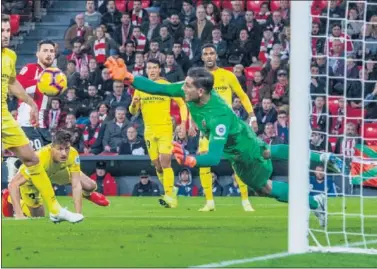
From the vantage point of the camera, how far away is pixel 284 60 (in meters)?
22.8

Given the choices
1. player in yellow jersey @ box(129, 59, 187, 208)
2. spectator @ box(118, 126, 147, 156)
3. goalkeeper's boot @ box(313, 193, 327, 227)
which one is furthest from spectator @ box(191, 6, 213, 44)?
goalkeeper's boot @ box(313, 193, 327, 227)

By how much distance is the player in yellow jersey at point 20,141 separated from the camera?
1180 cm

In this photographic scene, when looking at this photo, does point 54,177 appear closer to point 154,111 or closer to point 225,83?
point 225,83

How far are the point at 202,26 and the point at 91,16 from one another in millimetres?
2791

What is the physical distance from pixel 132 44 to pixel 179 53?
3.25 feet

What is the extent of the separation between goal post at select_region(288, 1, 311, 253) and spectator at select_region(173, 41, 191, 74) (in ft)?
43.7

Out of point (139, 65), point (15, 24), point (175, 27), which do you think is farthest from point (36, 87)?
point (15, 24)

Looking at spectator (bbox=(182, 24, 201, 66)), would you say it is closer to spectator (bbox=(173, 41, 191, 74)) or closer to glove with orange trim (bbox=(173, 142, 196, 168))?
spectator (bbox=(173, 41, 191, 74))

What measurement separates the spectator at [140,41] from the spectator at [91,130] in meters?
2.19

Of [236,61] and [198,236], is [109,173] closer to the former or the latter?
[236,61]

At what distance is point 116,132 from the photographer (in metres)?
21.5

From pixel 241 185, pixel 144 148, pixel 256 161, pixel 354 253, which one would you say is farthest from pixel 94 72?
pixel 354 253

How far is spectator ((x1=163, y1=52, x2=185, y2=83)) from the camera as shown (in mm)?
22438

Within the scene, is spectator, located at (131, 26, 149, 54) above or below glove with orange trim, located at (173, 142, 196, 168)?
above
